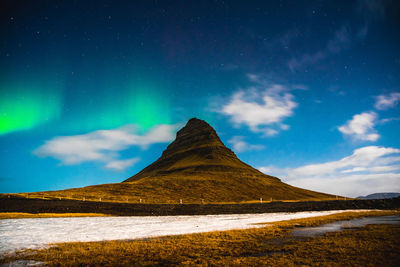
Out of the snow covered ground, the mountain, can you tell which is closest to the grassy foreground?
the snow covered ground

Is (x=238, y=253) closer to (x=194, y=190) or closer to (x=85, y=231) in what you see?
(x=85, y=231)

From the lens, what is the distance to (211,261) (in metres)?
9.66

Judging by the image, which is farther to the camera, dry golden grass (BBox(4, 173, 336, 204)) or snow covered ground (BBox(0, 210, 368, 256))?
dry golden grass (BBox(4, 173, 336, 204))

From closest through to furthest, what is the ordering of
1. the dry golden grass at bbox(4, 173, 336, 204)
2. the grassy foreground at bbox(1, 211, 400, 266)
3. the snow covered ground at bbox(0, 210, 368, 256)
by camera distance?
1. the grassy foreground at bbox(1, 211, 400, 266)
2. the snow covered ground at bbox(0, 210, 368, 256)
3. the dry golden grass at bbox(4, 173, 336, 204)

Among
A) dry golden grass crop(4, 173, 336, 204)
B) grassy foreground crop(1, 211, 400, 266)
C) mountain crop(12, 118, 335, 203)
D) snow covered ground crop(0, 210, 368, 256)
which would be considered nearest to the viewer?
grassy foreground crop(1, 211, 400, 266)

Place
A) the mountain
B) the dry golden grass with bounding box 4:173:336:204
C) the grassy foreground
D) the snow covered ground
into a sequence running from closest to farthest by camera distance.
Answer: the grassy foreground
the snow covered ground
the mountain
the dry golden grass with bounding box 4:173:336:204

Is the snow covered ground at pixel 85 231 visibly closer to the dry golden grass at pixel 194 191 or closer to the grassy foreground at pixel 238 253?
the grassy foreground at pixel 238 253

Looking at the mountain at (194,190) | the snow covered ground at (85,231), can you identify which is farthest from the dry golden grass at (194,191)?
the snow covered ground at (85,231)

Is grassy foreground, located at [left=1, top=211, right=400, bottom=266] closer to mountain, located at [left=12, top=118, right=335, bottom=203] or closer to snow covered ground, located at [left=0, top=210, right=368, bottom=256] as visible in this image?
snow covered ground, located at [left=0, top=210, right=368, bottom=256]

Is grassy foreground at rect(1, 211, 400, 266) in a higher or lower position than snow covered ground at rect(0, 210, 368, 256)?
higher

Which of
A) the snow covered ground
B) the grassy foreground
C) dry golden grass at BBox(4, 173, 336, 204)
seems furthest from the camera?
dry golden grass at BBox(4, 173, 336, 204)

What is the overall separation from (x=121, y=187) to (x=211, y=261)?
12076 centimetres

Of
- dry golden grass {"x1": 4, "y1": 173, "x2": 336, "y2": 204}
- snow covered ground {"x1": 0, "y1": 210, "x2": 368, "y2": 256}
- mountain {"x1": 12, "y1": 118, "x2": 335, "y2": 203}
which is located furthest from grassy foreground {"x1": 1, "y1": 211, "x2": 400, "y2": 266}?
dry golden grass {"x1": 4, "y1": 173, "x2": 336, "y2": 204}

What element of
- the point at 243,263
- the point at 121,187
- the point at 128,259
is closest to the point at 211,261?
the point at 243,263
